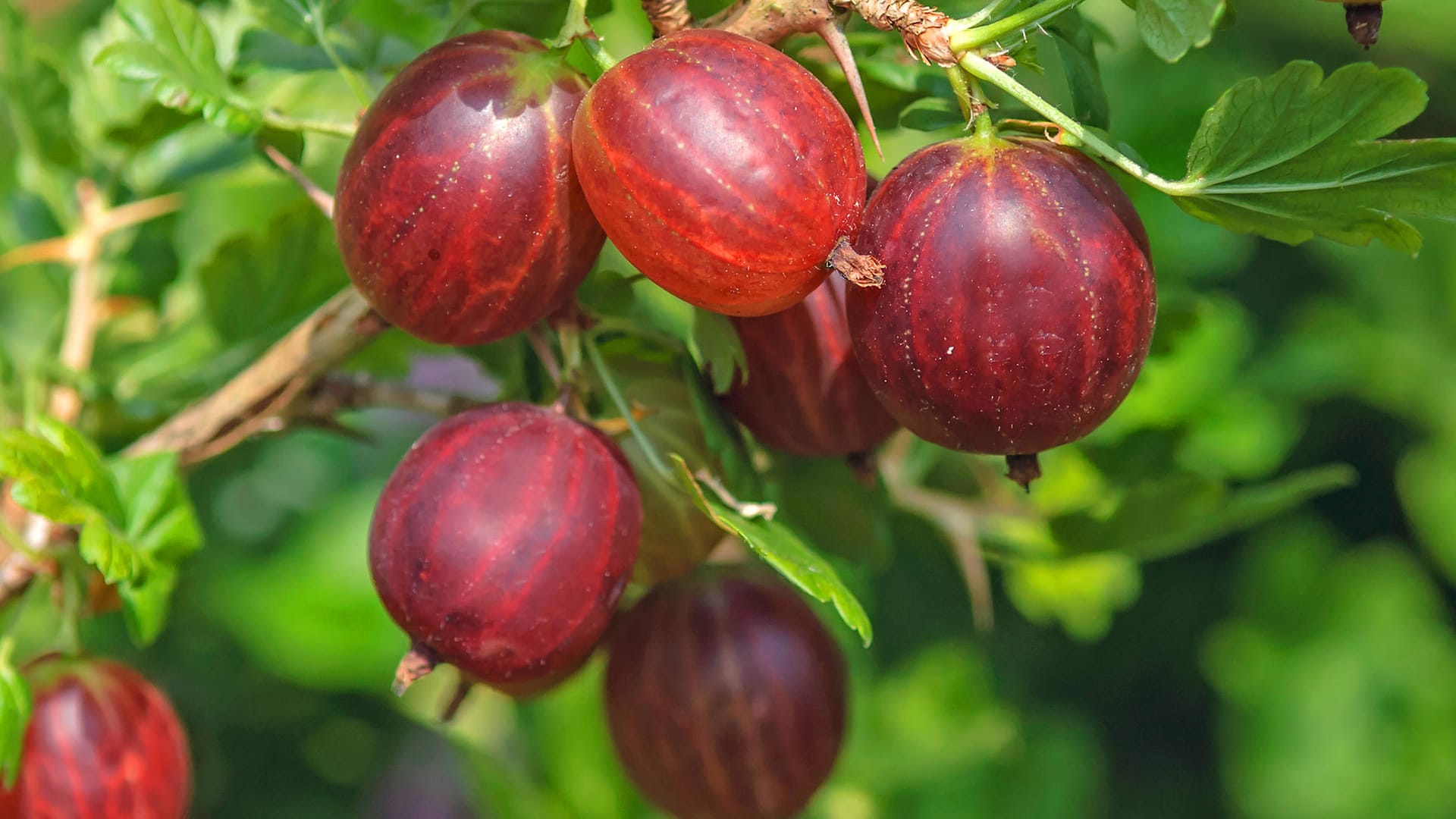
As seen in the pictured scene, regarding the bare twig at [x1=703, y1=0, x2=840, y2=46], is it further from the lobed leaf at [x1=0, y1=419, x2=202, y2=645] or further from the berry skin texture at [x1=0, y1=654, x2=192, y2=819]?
the berry skin texture at [x1=0, y1=654, x2=192, y2=819]

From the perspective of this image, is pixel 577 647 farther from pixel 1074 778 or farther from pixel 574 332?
pixel 1074 778

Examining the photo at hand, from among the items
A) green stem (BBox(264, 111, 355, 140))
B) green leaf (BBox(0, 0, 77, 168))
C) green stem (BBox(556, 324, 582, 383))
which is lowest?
green stem (BBox(556, 324, 582, 383))

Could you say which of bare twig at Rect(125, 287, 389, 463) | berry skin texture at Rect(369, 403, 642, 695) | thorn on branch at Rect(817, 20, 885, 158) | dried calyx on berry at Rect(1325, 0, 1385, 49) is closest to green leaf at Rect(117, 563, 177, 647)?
bare twig at Rect(125, 287, 389, 463)

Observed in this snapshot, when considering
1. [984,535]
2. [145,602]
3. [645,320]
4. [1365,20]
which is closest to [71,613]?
[145,602]

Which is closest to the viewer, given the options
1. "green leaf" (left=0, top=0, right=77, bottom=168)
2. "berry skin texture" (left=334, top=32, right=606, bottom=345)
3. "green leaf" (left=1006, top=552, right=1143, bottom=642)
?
"berry skin texture" (left=334, top=32, right=606, bottom=345)

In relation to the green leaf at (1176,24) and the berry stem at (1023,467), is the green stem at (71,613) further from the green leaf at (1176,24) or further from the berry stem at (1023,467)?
the green leaf at (1176,24)

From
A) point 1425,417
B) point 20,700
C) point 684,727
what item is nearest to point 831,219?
point 684,727

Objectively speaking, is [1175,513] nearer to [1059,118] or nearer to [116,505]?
[1059,118]
